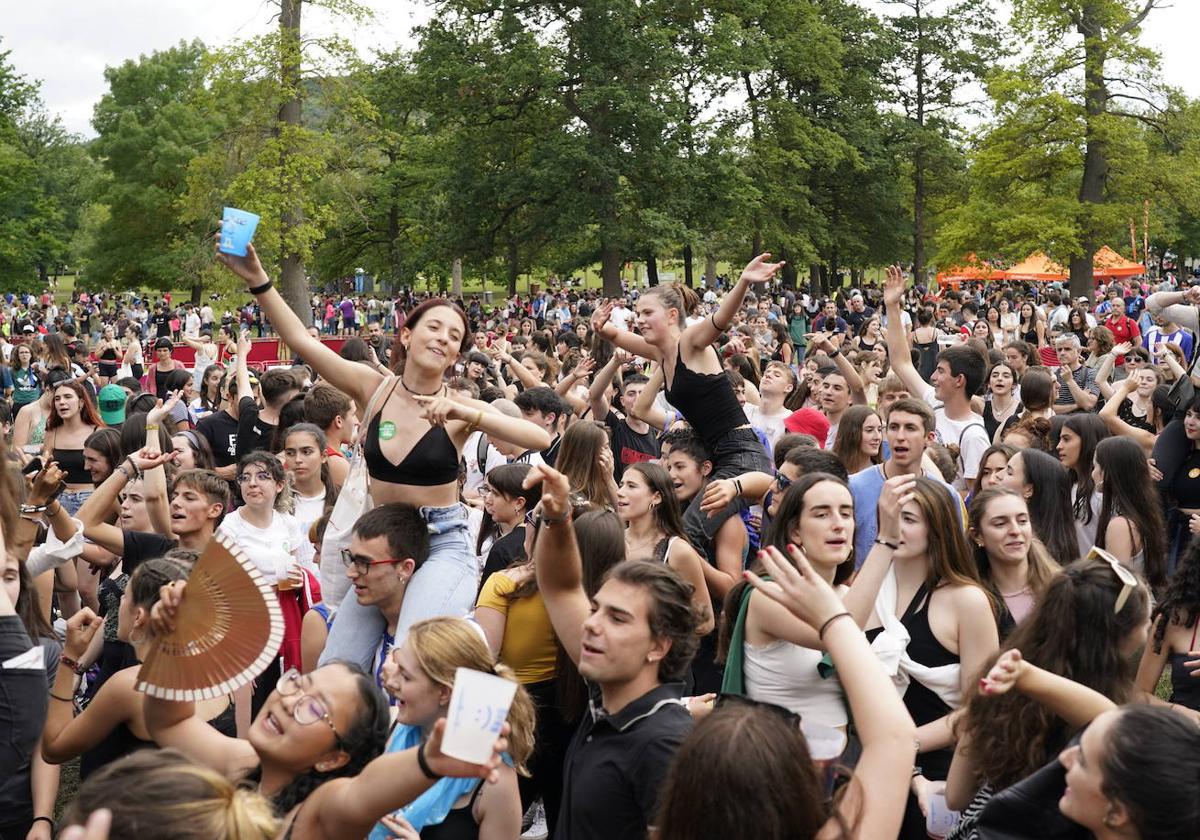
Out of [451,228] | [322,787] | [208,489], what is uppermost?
[451,228]

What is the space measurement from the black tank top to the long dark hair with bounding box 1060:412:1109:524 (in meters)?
4.29

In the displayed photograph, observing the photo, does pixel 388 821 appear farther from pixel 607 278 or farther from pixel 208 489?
pixel 607 278

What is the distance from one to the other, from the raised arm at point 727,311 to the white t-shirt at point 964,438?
2429 mm

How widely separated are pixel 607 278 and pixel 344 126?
15.1 metres

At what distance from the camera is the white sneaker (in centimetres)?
546

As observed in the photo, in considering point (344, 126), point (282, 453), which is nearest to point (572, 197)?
point (344, 126)

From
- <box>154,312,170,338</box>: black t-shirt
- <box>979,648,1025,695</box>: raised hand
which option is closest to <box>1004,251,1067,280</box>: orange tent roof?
<box>154,312,170,338</box>: black t-shirt

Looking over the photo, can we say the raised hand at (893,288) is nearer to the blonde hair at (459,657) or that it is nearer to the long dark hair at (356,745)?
the blonde hair at (459,657)

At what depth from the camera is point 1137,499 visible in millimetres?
6273

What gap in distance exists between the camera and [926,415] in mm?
6492

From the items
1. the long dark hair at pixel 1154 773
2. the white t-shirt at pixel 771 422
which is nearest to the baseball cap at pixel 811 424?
the white t-shirt at pixel 771 422

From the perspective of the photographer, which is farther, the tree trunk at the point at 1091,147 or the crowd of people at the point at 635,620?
the tree trunk at the point at 1091,147

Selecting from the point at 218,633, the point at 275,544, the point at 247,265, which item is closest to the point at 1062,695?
the point at 218,633

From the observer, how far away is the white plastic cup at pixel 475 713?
2.37m
